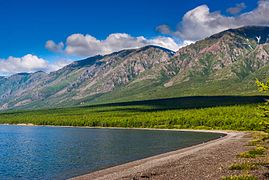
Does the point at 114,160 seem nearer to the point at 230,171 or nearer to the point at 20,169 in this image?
the point at 20,169

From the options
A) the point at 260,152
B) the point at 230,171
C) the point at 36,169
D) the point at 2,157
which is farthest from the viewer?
the point at 2,157

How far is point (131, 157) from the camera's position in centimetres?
9894

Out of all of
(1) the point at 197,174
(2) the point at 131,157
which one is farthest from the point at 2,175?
(1) the point at 197,174

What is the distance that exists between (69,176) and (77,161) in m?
22.5

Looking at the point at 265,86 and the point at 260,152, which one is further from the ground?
the point at 265,86

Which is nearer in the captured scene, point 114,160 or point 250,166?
point 250,166

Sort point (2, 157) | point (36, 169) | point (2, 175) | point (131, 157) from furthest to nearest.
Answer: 1. point (2, 157)
2. point (131, 157)
3. point (36, 169)
4. point (2, 175)

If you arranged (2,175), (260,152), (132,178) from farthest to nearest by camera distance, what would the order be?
(2,175) < (260,152) < (132,178)

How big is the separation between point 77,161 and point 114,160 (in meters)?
9.96

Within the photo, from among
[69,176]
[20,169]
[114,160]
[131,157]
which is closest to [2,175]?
[20,169]

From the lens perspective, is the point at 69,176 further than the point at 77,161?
No

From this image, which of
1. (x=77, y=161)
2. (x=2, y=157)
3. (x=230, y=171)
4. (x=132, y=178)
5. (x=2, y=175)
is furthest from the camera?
(x=2, y=157)

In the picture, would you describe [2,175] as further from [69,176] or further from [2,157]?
[2,157]

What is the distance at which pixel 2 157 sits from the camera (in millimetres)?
106812
